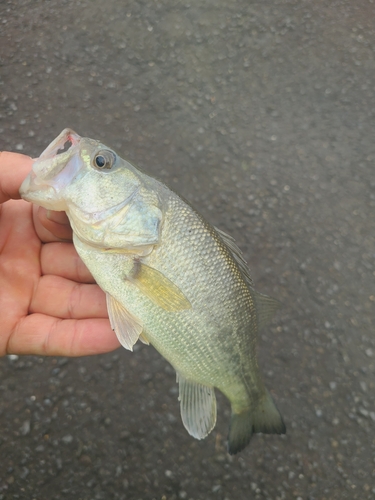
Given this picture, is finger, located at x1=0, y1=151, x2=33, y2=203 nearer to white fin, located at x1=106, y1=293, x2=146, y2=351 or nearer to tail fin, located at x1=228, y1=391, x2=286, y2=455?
white fin, located at x1=106, y1=293, x2=146, y2=351

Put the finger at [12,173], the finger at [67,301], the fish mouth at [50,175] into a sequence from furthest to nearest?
the finger at [67,301], the finger at [12,173], the fish mouth at [50,175]

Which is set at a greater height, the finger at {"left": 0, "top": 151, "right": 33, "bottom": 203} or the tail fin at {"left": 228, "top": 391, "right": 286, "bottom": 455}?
the finger at {"left": 0, "top": 151, "right": 33, "bottom": 203}

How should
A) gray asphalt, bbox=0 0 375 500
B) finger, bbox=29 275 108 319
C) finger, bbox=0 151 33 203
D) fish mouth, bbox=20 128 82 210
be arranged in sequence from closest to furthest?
1. fish mouth, bbox=20 128 82 210
2. finger, bbox=0 151 33 203
3. finger, bbox=29 275 108 319
4. gray asphalt, bbox=0 0 375 500

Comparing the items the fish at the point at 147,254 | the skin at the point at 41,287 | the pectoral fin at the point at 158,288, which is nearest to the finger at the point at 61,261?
the skin at the point at 41,287

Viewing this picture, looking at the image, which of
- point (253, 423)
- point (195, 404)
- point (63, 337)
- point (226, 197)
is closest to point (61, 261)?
point (63, 337)

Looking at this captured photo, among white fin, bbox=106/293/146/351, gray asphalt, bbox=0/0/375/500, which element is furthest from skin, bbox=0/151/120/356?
gray asphalt, bbox=0/0/375/500

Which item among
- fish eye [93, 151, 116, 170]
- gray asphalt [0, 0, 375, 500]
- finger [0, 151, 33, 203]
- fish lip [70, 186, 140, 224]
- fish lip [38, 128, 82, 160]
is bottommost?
gray asphalt [0, 0, 375, 500]

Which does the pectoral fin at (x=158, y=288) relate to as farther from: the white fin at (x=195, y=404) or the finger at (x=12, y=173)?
the finger at (x=12, y=173)
